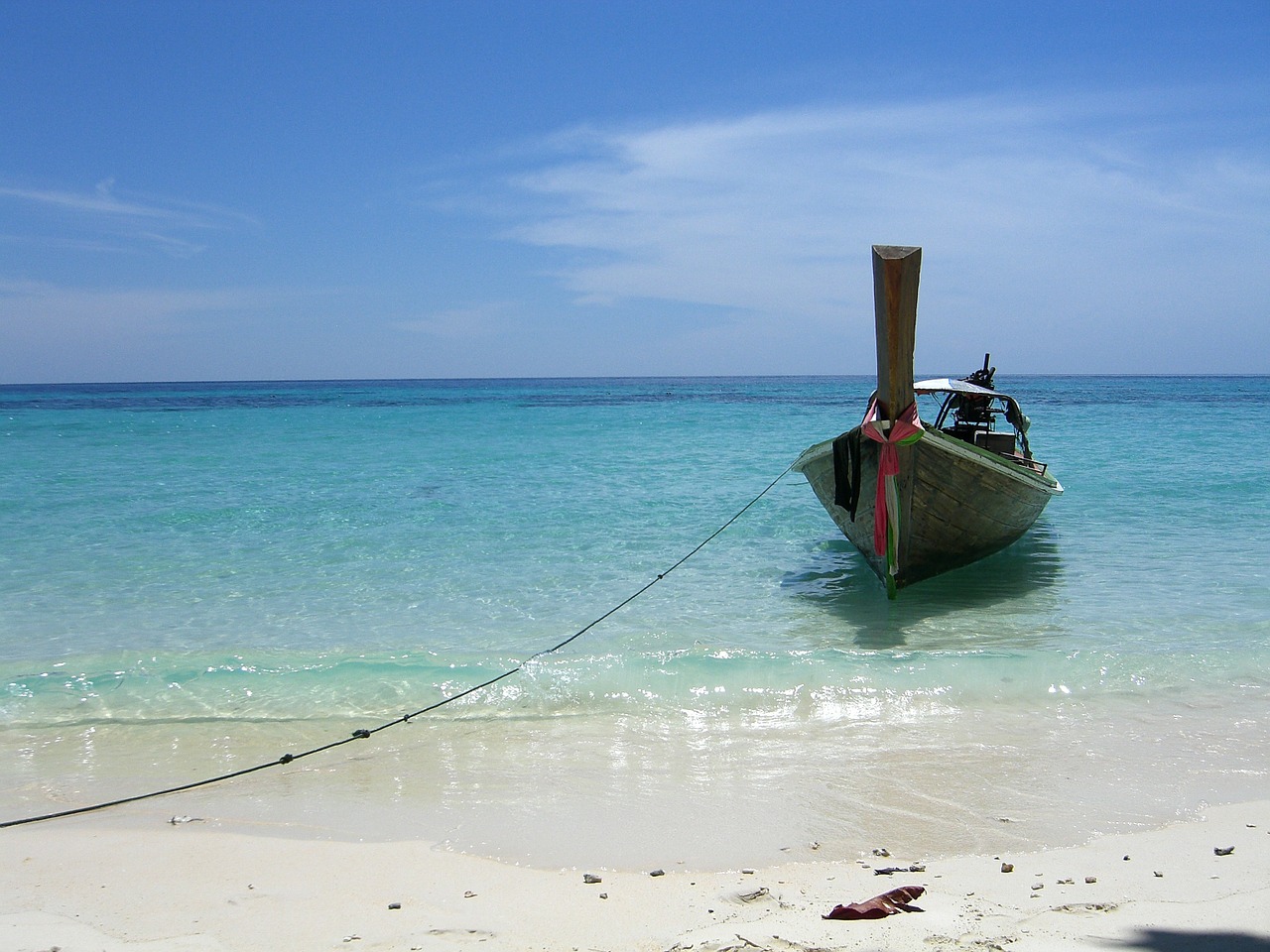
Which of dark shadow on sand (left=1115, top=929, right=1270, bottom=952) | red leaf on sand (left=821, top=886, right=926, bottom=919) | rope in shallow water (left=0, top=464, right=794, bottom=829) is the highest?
dark shadow on sand (left=1115, top=929, right=1270, bottom=952)

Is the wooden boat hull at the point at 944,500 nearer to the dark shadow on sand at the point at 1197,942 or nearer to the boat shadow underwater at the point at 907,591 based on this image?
the boat shadow underwater at the point at 907,591

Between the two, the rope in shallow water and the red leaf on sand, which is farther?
the rope in shallow water

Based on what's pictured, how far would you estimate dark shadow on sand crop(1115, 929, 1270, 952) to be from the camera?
2.67 m

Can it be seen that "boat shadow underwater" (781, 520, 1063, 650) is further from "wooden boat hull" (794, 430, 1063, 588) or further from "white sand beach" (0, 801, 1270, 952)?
"white sand beach" (0, 801, 1270, 952)

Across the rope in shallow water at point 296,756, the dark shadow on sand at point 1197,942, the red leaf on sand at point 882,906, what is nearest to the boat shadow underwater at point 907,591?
the rope in shallow water at point 296,756

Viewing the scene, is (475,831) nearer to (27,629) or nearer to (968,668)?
(968,668)

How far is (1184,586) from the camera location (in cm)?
809

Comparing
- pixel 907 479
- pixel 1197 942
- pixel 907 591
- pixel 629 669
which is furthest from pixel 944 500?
pixel 1197 942

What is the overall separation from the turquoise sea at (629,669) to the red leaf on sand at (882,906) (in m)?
0.57

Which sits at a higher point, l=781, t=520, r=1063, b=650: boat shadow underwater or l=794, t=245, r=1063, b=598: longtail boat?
l=794, t=245, r=1063, b=598: longtail boat

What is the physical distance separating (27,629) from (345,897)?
5383 millimetres

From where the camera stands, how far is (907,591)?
8258 millimetres

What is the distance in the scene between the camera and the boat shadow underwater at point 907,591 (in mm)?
7125

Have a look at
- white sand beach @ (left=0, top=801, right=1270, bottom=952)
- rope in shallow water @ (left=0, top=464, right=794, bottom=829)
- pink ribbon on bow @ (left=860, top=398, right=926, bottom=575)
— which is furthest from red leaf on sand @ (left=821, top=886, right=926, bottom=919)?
pink ribbon on bow @ (left=860, top=398, right=926, bottom=575)
